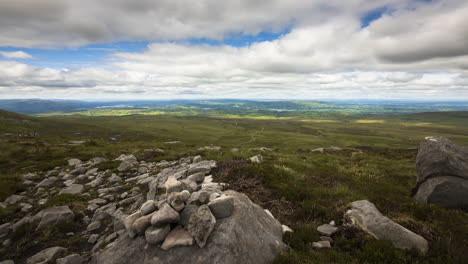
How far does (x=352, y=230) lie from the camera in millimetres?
8070

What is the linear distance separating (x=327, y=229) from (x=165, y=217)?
253 inches

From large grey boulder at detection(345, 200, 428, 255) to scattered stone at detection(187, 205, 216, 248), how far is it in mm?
6087

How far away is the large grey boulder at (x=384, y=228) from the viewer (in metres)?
7.03

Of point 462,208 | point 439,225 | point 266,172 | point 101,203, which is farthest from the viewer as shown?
point 266,172

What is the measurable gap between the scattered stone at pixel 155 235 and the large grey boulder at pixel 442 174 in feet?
45.2

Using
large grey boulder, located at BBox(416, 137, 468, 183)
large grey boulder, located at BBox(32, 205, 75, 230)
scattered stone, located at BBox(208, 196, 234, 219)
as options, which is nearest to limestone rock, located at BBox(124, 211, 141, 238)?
scattered stone, located at BBox(208, 196, 234, 219)

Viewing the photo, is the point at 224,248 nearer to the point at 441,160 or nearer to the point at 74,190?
the point at 74,190

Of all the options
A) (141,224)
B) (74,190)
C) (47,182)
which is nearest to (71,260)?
(141,224)

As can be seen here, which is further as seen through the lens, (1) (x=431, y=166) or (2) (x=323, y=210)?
(1) (x=431, y=166)

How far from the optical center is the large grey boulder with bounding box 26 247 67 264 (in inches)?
292

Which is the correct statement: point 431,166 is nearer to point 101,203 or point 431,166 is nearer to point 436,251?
point 436,251

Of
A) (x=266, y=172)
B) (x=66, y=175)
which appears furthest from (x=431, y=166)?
(x=66, y=175)

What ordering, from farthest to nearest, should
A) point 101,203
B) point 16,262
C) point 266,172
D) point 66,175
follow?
1. point 66,175
2. point 266,172
3. point 101,203
4. point 16,262

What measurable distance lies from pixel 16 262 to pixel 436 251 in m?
15.2
